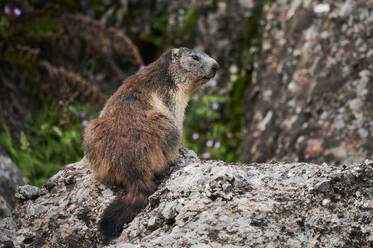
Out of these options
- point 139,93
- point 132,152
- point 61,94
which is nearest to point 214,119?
point 61,94

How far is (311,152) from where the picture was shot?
7.03 meters

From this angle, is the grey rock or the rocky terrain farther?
the grey rock

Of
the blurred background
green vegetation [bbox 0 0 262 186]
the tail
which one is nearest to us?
the tail

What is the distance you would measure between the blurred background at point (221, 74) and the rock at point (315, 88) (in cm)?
1

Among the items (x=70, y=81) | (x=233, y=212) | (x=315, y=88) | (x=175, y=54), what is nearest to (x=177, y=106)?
(x=175, y=54)

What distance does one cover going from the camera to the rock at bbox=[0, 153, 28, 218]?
5468mm

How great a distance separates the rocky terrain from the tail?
2.4 inches

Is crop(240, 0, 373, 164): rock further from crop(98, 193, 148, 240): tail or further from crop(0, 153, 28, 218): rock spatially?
crop(98, 193, 148, 240): tail

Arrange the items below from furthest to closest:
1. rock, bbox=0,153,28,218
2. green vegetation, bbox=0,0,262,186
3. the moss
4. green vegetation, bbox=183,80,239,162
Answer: the moss < green vegetation, bbox=183,80,239,162 < green vegetation, bbox=0,0,262,186 < rock, bbox=0,153,28,218

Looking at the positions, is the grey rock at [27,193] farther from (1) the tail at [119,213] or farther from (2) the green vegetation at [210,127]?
(2) the green vegetation at [210,127]

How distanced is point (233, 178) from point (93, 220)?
3.71 feet

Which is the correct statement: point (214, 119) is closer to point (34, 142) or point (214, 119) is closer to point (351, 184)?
point (34, 142)

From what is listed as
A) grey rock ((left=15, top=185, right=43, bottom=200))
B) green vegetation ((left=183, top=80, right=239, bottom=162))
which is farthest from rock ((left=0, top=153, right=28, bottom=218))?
green vegetation ((left=183, top=80, right=239, bottom=162))

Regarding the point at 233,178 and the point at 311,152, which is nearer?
the point at 233,178
